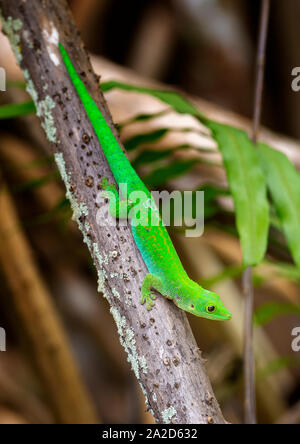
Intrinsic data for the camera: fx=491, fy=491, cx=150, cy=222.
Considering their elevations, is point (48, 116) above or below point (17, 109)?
below

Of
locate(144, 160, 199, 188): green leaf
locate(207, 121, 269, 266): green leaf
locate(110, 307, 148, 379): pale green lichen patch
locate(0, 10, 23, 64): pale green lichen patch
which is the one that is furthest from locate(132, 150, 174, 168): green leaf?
locate(110, 307, 148, 379): pale green lichen patch

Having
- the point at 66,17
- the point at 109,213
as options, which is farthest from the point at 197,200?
the point at 66,17

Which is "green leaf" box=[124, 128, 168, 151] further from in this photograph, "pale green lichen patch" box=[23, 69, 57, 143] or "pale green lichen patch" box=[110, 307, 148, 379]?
"pale green lichen patch" box=[110, 307, 148, 379]

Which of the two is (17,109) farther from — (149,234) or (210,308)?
(210,308)

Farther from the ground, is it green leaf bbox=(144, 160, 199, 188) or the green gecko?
green leaf bbox=(144, 160, 199, 188)

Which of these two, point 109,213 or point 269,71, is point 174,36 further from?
point 109,213

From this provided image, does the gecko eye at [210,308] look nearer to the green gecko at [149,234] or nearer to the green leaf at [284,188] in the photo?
the green gecko at [149,234]

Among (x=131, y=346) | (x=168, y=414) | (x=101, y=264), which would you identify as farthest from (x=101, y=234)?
(x=168, y=414)
